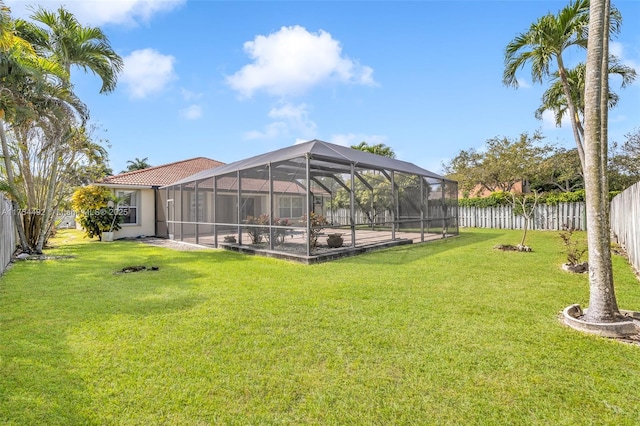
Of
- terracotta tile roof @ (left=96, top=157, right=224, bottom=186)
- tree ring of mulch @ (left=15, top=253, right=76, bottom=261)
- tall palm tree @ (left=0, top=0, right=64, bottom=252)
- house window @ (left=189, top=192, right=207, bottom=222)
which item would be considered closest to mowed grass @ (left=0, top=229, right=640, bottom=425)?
tree ring of mulch @ (left=15, top=253, right=76, bottom=261)

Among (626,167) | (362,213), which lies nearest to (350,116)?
(362,213)

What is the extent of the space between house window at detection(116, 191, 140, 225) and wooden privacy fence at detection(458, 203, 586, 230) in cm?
1877

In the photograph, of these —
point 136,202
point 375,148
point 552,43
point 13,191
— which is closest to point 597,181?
point 552,43

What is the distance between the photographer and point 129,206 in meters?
15.2

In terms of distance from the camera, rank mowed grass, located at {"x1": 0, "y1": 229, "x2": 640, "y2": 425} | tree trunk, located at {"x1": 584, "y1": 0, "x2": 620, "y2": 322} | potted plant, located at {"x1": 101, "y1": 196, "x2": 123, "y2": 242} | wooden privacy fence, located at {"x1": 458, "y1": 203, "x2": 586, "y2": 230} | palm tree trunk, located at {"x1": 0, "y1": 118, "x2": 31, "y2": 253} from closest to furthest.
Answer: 1. mowed grass, located at {"x1": 0, "y1": 229, "x2": 640, "y2": 425}
2. tree trunk, located at {"x1": 584, "y1": 0, "x2": 620, "y2": 322}
3. palm tree trunk, located at {"x1": 0, "y1": 118, "x2": 31, "y2": 253}
4. potted plant, located at {"x1": 101, "y1": 196, "x2": 123, "y2": 242}
5. wooden privacy fence, located at {"x1": 458, "y1": 203, "x2": 586, "y2": 230}

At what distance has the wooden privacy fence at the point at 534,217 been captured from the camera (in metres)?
16.0

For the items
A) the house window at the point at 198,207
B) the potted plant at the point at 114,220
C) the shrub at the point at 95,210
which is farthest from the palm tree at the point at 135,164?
the house window at the point at 198,207

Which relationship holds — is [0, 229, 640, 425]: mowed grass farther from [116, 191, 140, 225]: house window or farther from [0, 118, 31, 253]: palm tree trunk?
[116, 191, 140, 225]: house window

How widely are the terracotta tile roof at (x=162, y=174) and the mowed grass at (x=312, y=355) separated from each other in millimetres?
10889

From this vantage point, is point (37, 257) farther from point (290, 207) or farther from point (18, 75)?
point (290, 207)

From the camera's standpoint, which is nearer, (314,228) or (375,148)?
(314,228)

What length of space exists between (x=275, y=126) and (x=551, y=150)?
18953 mm

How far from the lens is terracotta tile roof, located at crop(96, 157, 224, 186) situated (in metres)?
15.4

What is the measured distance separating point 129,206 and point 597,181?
16938mm
